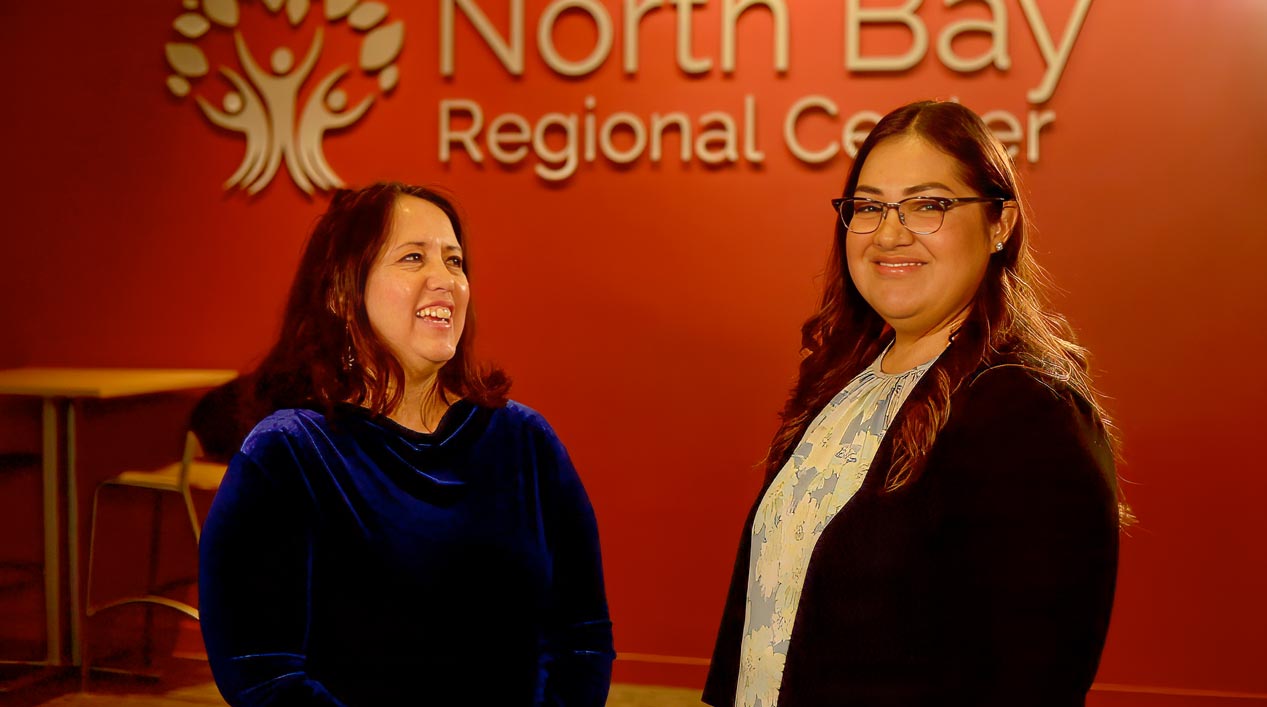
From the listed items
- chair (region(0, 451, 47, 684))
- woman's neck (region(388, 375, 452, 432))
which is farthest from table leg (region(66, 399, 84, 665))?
woman's neck (region(388, 375, 452, 432))

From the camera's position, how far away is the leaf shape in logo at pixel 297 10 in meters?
3.82

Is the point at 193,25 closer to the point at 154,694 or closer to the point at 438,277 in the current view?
the point at 154,694

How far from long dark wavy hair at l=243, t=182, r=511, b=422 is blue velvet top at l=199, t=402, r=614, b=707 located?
51 millimetres

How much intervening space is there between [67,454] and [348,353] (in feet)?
8.58

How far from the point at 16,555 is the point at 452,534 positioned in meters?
3.34

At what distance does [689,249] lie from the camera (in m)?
3.67

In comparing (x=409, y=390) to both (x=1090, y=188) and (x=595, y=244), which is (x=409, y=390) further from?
(x=1090, y=188)

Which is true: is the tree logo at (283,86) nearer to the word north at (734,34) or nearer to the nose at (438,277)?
the word north at (734,34)

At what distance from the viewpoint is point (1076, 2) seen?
342cm

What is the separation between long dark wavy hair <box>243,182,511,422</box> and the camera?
155cm

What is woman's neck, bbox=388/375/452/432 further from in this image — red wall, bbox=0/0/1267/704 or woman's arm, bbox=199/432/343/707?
red wall, bbox=0/0/1267/704

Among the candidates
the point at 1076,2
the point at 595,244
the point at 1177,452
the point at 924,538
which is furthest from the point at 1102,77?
the point at 924,538

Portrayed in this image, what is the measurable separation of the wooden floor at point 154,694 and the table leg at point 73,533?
0.43ft

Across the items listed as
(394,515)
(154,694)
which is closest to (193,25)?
(154,694)
